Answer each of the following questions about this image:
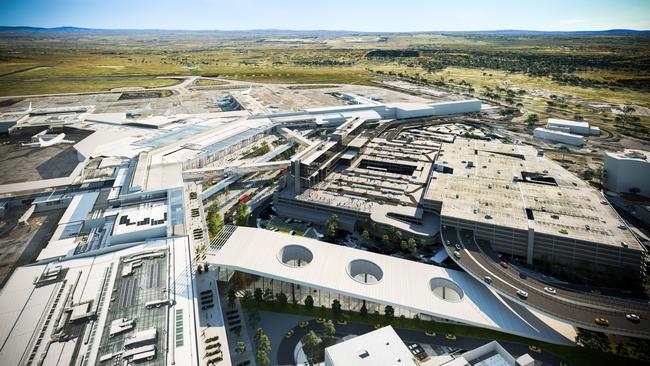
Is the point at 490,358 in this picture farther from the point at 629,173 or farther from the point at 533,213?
the point at 629,173

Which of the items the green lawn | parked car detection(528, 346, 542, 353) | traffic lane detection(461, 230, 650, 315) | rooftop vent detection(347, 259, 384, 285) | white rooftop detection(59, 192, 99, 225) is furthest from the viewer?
white rooftop detection(59, 192, 99, 225)

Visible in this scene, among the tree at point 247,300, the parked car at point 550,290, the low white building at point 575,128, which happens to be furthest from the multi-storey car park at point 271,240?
the low white building at point 575,128

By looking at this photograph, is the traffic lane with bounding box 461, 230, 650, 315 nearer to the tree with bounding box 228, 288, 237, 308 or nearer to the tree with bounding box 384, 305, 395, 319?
the tree with bounding box 384, 305, 395, 319

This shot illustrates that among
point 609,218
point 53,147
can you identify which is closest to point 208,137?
point 53,147

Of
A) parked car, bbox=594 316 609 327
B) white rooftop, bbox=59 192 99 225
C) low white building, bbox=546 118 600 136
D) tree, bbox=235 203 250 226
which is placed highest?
low white building, bbox=546 118 600 136

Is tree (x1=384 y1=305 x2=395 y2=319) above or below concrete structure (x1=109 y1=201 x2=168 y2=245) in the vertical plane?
below

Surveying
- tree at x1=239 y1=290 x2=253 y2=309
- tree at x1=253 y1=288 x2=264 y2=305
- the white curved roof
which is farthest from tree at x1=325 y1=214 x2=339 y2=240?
tree at x1=239 y1=290 x2=253 y2=309
